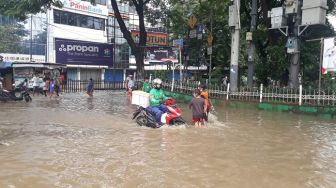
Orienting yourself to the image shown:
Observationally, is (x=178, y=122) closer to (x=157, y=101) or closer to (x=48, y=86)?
(x=157, y=101)

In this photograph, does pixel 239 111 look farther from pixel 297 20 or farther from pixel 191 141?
pixel 191 141

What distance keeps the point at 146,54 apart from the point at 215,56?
5.18 meters

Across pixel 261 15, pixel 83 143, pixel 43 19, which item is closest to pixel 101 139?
pixel 83 143

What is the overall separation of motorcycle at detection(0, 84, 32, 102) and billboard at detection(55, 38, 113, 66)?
9.02 meters

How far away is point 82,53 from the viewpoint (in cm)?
3288

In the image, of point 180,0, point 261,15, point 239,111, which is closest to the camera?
point 239,111

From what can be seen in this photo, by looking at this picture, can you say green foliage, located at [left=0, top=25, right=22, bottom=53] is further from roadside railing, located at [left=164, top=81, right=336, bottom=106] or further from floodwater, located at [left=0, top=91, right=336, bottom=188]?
floodwater, located at [left=0, top=91, right=336, bottom=188]

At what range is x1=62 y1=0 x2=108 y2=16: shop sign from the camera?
48344 mm

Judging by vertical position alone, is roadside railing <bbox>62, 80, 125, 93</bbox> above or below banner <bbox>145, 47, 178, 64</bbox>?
below

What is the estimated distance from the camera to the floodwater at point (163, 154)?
6387 mm

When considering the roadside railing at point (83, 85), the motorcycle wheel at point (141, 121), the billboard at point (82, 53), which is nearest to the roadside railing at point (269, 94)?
the motorcycle wheel at point (141, 121)

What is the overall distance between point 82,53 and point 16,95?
36.9 feet

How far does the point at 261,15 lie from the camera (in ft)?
82.1

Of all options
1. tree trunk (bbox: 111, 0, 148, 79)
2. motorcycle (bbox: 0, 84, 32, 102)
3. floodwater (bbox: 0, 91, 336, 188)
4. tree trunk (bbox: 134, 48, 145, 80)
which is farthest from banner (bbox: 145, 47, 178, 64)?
floodwater (bbox: 0, 91, 336, 188)
